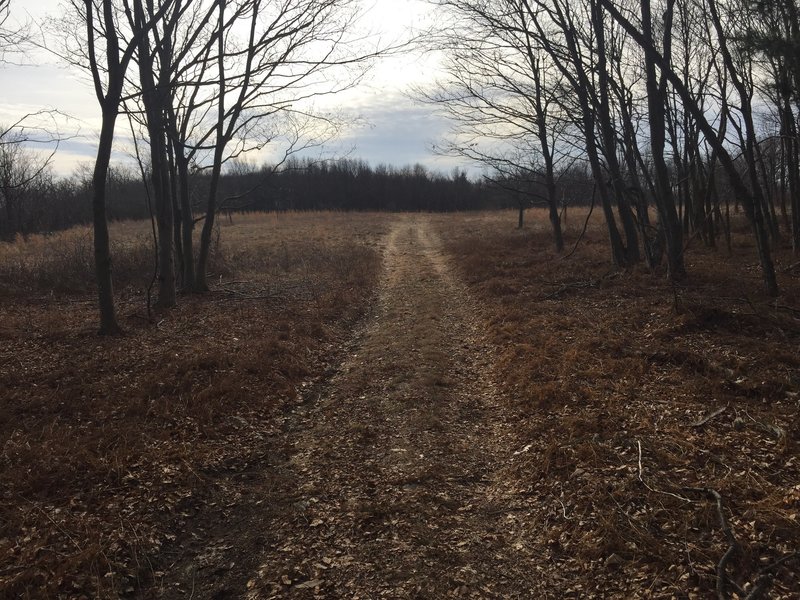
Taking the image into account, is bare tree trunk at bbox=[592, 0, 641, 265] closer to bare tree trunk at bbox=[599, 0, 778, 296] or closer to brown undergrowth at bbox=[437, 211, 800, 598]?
bare tree trunk at bbox=[599, 0, 778, 296]

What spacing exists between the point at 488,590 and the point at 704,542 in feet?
4.74

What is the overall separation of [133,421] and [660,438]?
16.9ft

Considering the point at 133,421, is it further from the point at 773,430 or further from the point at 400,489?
the point at 773,430

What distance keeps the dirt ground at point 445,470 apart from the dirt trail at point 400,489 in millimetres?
20

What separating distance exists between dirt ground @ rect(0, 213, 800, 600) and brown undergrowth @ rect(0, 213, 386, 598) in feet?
0.08

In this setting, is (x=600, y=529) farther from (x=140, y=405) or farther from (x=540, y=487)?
(x=140, y=405)

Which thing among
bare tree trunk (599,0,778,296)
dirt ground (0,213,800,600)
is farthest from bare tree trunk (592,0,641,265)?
dirt ground (0,213,800,600)

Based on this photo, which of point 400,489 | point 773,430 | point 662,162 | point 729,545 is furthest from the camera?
point 662,162

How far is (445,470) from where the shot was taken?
452 centimetres

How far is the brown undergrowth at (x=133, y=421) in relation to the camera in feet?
11.3

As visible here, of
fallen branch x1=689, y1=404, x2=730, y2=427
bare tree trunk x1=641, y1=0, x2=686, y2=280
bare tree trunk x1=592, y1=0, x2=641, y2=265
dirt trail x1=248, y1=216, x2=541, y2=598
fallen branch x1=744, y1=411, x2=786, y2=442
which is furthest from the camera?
bare tree trunk x1=592, y1=0, x2=641, y2=265

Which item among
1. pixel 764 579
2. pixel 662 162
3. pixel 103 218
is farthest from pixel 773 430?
pixel 103 218

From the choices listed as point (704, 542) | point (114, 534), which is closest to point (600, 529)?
point (704, 542)

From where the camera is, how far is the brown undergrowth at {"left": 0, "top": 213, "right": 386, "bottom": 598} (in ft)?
11.3
